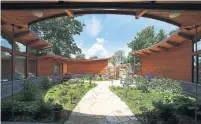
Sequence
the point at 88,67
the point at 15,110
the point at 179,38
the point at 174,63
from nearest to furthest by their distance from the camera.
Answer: the point at 15,110 < the point at 179,38 < the point at 174,63 < the point at 88,67

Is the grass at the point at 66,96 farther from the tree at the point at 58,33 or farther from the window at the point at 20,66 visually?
the tree at the point at 58,33

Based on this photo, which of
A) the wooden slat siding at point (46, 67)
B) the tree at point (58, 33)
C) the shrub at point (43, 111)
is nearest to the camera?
the shrub at point (43, 111)

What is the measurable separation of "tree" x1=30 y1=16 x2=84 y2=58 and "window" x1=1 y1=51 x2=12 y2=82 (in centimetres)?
2324

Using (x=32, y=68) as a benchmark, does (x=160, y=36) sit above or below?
above

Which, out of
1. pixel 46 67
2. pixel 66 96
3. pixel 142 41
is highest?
pixel 142 41

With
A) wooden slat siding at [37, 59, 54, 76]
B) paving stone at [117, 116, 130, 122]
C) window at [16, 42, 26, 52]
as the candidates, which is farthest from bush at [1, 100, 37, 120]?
wooden slat siding at [37, 59, 54, 76]

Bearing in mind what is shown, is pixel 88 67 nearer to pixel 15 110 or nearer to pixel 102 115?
pixel 102 115

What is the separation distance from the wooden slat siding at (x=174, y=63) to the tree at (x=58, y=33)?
1825 cm

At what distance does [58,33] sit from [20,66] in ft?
75.2

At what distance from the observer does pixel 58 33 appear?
3628cm

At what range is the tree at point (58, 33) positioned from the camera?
35375 mm

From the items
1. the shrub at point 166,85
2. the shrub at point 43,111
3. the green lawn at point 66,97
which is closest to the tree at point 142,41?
the shrub at point 166,85

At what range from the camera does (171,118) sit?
20.3 feet

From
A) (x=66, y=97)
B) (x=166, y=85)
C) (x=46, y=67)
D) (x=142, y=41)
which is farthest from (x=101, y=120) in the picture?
(x=142, y=41)
